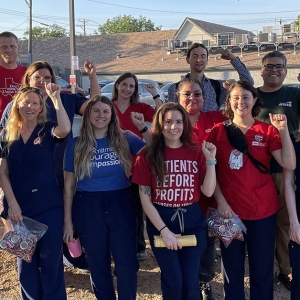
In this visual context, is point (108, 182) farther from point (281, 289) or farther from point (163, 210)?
point (281, 289)

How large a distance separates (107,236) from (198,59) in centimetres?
247

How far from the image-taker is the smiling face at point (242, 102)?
3.48m

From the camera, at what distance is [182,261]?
132 inches

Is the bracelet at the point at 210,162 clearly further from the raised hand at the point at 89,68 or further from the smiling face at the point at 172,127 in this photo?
the raised hand at the point at 89,68

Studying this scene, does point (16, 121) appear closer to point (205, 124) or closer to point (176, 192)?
point (176, 192)

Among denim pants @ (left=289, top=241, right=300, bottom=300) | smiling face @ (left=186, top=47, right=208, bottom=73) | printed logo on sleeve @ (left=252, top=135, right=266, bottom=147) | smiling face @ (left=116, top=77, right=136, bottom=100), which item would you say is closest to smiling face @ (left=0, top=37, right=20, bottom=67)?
smiling face @ (left=116, top=77, right=136, bottom=100)

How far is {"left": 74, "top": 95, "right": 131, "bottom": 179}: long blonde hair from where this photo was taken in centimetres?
343

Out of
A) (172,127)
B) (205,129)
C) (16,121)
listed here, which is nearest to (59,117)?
(16,121)

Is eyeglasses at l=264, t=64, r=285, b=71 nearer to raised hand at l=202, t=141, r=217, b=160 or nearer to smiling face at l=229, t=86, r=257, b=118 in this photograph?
smiling face at l=229, t=86, r=257, b=118

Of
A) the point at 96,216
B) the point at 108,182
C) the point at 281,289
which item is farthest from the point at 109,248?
the point at 281,289

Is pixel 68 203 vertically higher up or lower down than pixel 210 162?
lower down

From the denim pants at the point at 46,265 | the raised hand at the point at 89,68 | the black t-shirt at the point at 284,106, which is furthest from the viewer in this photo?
the raised hand at the point at 89,68

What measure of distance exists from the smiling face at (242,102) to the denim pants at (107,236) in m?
1.15

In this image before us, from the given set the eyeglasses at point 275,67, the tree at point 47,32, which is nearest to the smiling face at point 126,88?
the eyeglasses at point 275,67
